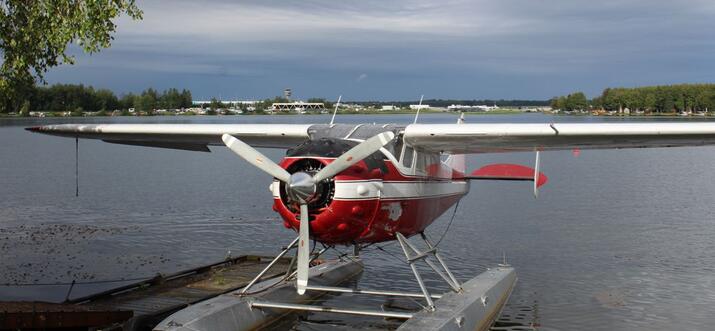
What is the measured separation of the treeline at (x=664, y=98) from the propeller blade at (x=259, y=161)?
15501 cm

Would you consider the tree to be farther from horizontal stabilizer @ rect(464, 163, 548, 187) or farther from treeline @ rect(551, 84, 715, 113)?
treeline @ rect(551, 84, 715, 113)

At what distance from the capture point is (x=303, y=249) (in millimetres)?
6934

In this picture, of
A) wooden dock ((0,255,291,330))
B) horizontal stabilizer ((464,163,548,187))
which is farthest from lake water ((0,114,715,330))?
horizontal stabilizer ((464,163,548,187))

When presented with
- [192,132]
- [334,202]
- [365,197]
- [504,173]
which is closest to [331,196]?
[334,202]

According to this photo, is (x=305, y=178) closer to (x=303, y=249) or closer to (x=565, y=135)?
(x=303, y=249)

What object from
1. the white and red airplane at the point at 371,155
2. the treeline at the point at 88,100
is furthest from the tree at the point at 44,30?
the treeline at the point at 88,100

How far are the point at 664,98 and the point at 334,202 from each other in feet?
531

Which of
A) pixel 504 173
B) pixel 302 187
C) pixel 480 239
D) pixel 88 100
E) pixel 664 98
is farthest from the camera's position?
pixel 664 98

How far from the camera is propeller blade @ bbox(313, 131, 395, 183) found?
6.68 metres

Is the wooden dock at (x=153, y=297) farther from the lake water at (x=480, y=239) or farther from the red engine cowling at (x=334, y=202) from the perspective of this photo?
the red engine cowling at (x=334, y=202)

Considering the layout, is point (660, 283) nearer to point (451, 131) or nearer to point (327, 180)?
point (451, 131)

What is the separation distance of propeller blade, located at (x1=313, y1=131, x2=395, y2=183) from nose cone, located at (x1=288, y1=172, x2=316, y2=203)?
7cm

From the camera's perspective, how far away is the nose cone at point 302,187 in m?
6.63

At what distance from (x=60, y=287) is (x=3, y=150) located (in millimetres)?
39766
